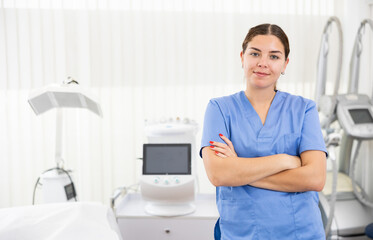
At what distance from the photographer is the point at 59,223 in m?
1.41

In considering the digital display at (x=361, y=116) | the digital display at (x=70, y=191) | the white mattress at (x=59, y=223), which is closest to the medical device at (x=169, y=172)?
→ the white mattress at (x=59, y=223)

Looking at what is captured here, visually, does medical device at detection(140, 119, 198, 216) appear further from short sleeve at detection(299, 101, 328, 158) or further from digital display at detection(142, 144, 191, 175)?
short sleeve at detection(299, 101, 328, 158)

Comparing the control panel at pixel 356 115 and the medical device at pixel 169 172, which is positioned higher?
the control panel at pixel 356 115

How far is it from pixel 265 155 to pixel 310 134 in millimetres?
171

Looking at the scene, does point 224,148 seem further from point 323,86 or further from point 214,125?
point 323,86

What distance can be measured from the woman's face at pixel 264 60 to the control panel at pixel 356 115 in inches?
55.1

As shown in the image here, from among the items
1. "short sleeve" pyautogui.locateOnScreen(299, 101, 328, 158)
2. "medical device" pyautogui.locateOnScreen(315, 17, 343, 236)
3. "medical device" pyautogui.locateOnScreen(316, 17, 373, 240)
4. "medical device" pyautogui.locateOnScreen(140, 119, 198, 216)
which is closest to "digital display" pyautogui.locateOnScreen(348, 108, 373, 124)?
"medical device" pyautogui.locateOnScreen(316, 17, 373, 240)

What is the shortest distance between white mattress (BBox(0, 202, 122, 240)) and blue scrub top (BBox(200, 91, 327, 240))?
0.49 meters

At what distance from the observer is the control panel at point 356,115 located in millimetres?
2369

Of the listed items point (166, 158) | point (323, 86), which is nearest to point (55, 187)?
point (166, 158)

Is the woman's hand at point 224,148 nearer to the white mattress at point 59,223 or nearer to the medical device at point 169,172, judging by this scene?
the white mattress at point 59,223

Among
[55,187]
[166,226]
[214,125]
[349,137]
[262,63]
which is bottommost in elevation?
[166,226]

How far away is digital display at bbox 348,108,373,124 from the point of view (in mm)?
2426

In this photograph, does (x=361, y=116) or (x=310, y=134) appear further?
(x=361, y=116)
